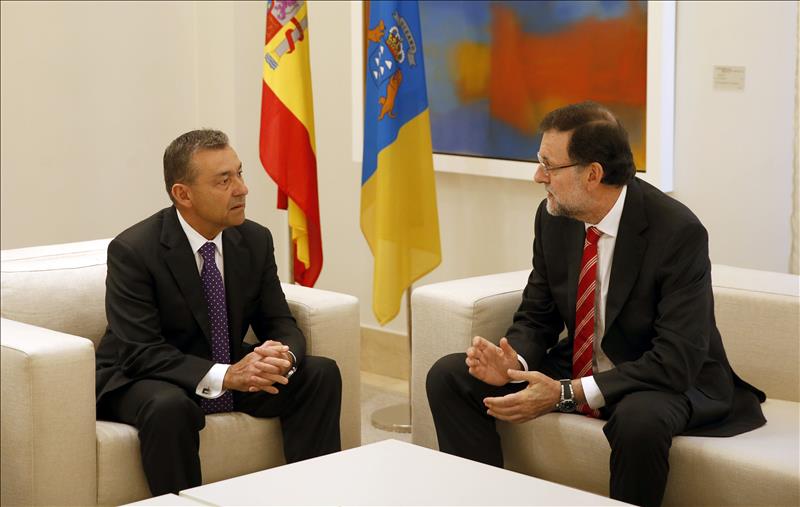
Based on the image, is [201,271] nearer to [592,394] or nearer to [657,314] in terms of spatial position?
[592,394]

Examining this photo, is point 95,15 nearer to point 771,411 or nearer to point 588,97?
point 588,97

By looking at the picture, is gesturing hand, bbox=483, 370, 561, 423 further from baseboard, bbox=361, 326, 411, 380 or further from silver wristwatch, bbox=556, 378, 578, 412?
baseboard, bbox=361, 326, 411, 380

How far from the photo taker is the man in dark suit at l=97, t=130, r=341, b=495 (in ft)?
10.2

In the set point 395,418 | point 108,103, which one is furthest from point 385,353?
point 108,103

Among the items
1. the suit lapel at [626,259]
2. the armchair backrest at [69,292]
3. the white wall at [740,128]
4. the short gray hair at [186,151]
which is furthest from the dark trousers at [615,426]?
the white wall at [740,128]

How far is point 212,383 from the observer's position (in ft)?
10.2

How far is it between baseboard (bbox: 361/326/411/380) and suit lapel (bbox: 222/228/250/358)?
201 centimetres

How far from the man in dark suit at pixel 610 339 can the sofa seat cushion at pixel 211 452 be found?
1.60 ft

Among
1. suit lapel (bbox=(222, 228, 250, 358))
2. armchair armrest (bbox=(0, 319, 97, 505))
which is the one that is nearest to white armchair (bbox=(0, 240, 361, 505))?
armchair armrest (bbox=(0, 319, 97, 505))

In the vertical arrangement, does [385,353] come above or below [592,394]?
below

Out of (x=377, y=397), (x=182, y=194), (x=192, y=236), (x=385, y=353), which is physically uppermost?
(x=182, y=194)

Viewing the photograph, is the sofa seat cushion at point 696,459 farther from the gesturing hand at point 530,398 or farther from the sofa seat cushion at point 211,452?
the sofa seat cushion at point 211,452

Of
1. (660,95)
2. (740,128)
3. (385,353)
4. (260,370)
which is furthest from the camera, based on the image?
(385,353)

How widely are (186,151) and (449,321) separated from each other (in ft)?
2.98
